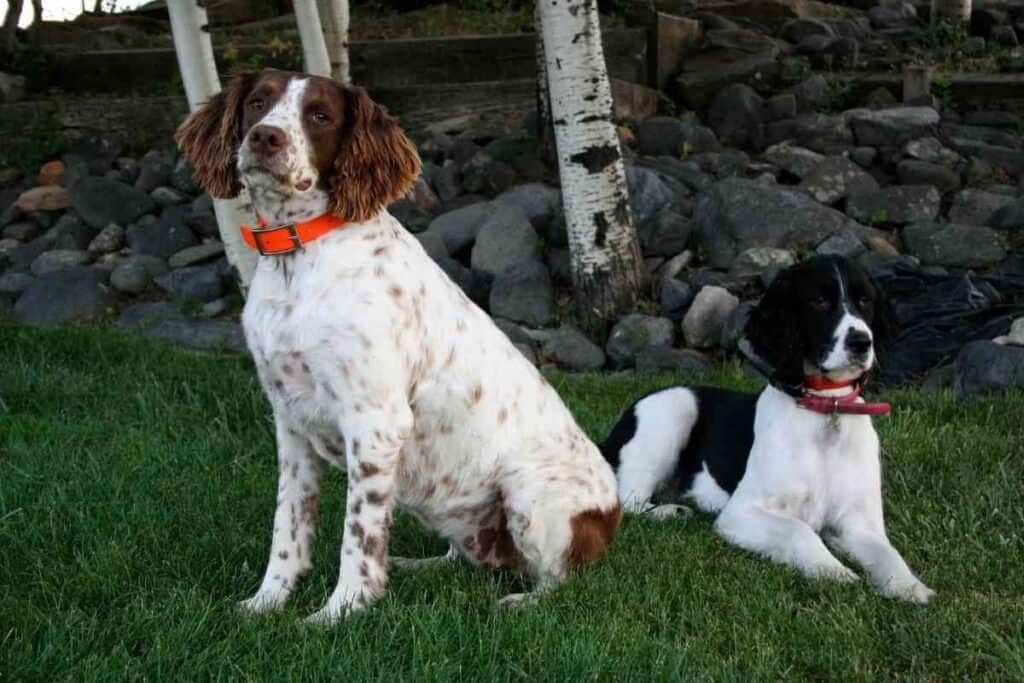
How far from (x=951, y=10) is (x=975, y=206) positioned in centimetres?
591

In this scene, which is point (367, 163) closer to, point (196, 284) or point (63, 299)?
point (196, 284)

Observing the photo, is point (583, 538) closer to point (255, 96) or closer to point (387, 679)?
point (387, 679)

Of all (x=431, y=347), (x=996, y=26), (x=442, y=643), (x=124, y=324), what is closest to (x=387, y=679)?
(x=442, y=643)

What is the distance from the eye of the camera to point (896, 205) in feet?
29.9

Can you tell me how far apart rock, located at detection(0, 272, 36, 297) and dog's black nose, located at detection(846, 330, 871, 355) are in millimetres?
7413

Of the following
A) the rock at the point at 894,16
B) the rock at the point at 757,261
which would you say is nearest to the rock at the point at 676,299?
the rock at the point at 757,261

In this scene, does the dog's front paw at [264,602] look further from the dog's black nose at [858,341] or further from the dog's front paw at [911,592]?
the dog's black nose at [858,341]

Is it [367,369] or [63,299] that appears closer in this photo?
[367,369]

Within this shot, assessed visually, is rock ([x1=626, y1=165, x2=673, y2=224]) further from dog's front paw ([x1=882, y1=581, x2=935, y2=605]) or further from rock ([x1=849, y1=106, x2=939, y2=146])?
dog's front paw ([x1=882, y1=581, x2=935, y2=605])

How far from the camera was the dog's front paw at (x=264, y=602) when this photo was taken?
12.0 ft

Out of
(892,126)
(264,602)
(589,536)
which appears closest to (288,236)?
(264,602)

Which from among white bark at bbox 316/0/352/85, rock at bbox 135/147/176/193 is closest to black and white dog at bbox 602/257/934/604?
white bark at bbox 316/0/352/85

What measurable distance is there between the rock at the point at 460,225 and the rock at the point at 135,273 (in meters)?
2.30

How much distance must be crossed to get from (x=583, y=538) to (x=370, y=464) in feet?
2.66
